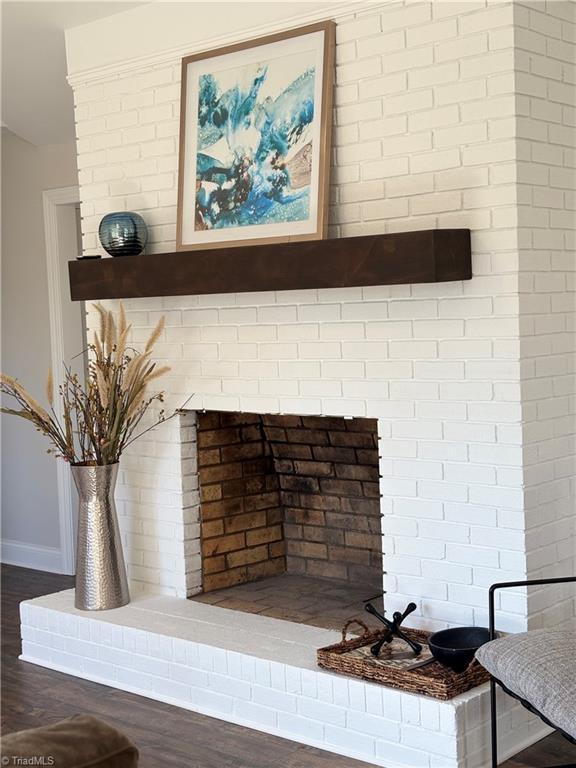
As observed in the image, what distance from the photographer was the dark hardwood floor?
9.99ft

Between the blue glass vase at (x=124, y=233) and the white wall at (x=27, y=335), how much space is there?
1.65 m

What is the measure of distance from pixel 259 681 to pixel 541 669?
110 cm

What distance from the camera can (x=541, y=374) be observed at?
3.11 metres

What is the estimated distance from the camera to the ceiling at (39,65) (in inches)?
154

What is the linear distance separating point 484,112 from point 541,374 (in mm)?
788

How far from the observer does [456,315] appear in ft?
10.2

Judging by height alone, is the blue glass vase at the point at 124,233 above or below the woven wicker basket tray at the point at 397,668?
above

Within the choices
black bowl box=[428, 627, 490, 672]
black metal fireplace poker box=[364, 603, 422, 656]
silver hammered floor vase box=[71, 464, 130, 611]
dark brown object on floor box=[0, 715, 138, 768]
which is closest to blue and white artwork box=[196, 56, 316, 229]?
silver hammered floor vase box=[71, 464, 130, 611]

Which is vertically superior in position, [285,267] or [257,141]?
[257,141]

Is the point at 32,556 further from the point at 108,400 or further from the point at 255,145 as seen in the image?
the point at 255,145

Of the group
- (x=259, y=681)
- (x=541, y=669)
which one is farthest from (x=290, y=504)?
(x=541, y=669)

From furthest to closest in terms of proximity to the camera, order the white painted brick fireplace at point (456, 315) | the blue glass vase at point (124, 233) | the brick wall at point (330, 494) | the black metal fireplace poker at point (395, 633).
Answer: the brick wall at point (330, 494), the blue glass vase at point (124, 233), the black metal fireplace poker at point (395, 633), the white painted brick fireplace at point (456, 315)

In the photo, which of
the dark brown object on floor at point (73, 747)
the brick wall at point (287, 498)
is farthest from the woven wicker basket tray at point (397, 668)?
the dark brown object on floor at point (73, 747)

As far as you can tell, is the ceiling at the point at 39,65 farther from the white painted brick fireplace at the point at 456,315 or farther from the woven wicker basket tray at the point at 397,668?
the woven wicker basket tray at the point at 397,668
